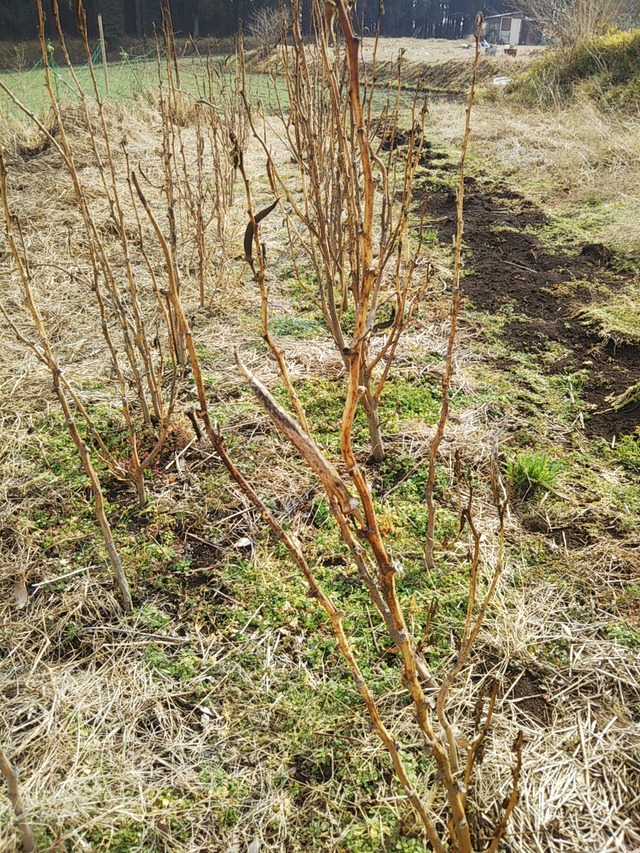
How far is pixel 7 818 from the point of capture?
1310 millimetres

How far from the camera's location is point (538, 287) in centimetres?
392

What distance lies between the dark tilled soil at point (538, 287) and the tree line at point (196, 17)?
843 cm

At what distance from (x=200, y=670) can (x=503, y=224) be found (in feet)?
15.4

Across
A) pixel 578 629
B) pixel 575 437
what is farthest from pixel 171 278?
pixel 575 437

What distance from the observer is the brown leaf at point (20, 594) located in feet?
5.96

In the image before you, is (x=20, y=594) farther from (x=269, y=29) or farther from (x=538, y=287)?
(x=269, y=29)

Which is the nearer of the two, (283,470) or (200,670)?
(200,670)

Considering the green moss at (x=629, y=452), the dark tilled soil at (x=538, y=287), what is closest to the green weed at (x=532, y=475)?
the green moss at (x=629, y=452)

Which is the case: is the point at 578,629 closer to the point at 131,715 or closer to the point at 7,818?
the point at 131,715

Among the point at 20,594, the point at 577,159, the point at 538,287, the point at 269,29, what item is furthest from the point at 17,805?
the point at 269,29

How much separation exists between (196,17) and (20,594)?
86.3 ft

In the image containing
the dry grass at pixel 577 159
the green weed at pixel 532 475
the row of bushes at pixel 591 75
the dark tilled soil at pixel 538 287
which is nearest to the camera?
the green weed at pixel 532 475

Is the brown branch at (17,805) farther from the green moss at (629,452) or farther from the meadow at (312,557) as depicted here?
the green moss at (629,452)

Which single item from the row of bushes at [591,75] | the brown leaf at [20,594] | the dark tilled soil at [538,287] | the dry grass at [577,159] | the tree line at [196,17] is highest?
the tree line at [196,17]
